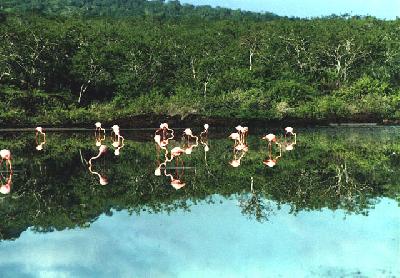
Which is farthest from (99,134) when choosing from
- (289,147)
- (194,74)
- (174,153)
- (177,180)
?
(177,180)

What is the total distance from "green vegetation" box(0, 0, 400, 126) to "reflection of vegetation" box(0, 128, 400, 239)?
34.3 ft

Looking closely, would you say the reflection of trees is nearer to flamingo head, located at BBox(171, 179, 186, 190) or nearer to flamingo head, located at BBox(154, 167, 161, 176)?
flamingo head, located at BBox(171, 179, 186, 190)

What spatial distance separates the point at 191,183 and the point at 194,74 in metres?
22.4

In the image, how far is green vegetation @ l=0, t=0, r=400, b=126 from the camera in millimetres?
34375

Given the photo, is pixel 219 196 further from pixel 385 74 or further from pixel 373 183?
pixel 385 74

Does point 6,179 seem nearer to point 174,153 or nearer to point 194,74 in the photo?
point 174,153

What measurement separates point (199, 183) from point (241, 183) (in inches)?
41.0

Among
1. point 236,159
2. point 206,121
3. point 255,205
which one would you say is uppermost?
point 255,205

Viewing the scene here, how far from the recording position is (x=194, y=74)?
127 ft

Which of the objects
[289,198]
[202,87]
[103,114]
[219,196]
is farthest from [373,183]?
[202,87]

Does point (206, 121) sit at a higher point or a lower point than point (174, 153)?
lower

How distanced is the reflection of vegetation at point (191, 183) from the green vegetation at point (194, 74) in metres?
10.5

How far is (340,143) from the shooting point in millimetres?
25359

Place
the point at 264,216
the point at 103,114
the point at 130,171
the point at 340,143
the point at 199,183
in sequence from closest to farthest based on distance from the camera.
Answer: the point at 264,216 < the point at 199,183 < the point at 130,171 < the point at 340,143 < the point at 103,114
